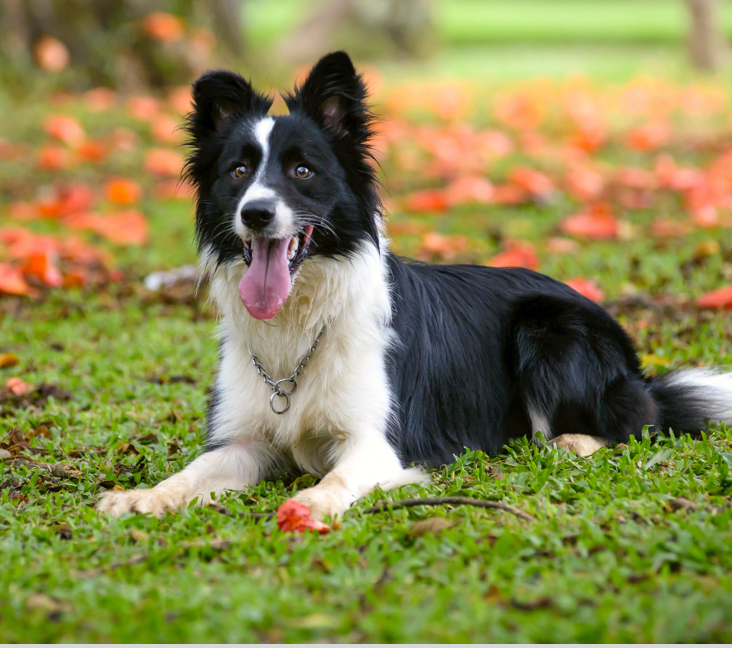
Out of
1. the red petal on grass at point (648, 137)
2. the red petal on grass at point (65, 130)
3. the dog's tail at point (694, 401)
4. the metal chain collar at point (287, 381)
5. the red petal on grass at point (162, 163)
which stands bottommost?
the dog's tail at point (694, 401)

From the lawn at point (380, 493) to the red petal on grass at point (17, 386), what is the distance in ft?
0.28

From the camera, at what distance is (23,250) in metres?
7.41

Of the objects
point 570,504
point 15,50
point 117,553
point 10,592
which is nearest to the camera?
point 10,592

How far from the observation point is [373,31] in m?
23.9

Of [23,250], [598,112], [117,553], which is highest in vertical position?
[598,112]

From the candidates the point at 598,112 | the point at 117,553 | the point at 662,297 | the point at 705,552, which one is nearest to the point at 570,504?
the point at 705,552

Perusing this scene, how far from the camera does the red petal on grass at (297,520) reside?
305cm

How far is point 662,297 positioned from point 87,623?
4993 millimetres

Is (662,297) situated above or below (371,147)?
below

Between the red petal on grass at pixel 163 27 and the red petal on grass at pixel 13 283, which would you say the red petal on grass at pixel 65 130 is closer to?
the red petal on grass at pixel 163 27

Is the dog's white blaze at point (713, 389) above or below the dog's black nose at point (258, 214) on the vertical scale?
below

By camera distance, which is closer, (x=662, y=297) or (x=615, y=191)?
(x=662, y=297)

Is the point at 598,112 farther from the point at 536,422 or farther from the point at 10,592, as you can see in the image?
the point at 10,592

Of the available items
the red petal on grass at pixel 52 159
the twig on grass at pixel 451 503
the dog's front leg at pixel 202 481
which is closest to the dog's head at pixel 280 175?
the dog's front leg at pixel 202 481
